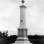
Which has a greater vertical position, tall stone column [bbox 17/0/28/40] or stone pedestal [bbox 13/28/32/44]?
tall stone column [bbox 17/0/28/40]

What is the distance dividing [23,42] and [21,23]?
3.34 meters

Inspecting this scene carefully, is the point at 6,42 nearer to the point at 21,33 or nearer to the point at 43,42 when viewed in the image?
the point at 43,42

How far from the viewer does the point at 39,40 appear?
119ft

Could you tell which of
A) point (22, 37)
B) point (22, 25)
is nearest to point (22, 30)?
point (22, 25)

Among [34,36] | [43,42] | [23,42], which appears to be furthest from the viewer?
[34,36]

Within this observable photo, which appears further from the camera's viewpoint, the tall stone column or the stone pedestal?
the tall stone column

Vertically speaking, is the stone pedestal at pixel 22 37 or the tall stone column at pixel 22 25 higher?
the tall stone column at pixel 22 25

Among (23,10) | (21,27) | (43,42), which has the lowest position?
(43,42)

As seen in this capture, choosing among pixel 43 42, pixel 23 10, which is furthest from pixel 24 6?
pixel 43 42

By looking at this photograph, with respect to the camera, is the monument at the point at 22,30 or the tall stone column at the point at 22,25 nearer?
the monument at the point at 22,30

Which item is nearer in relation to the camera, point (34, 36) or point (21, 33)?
point (21, 33)

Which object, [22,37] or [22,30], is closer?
[22,37]

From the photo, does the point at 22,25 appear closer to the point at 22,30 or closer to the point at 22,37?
the point at 22,30

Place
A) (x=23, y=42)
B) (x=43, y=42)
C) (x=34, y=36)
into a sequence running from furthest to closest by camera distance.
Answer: (x=34, y=36), (x=43, y=42), (x=23, y=42)
